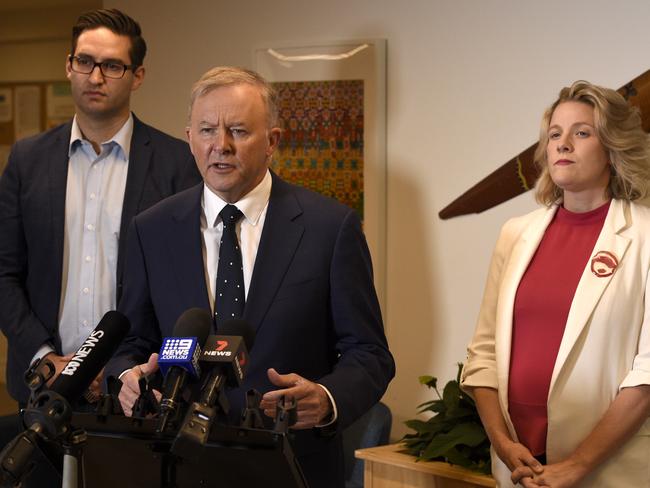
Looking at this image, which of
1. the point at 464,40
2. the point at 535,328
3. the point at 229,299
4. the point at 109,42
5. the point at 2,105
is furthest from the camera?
the point at 2,105

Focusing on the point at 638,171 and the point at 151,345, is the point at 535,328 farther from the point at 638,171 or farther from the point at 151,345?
the point at 151,345

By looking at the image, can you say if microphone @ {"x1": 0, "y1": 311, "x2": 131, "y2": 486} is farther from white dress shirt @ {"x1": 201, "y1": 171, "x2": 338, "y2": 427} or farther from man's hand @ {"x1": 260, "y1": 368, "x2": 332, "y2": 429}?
white dress shirt @ {"x1": 201, "y1": 171, "x2": 338, "y2": 427}

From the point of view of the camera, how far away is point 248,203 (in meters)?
2.25

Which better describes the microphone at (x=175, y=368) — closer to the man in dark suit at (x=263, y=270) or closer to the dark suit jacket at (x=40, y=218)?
the man in dark suit at (x=263, y=270)

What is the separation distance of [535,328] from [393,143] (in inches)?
57.8

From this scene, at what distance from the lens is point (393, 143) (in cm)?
401

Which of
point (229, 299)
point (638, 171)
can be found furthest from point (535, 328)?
point (229, 299)

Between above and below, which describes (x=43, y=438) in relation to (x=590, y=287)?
below

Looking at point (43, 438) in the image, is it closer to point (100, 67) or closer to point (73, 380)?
point (73, 380)

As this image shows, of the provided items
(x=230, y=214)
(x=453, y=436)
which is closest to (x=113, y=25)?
(x=230, y=214)

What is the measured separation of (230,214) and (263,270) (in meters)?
0.15

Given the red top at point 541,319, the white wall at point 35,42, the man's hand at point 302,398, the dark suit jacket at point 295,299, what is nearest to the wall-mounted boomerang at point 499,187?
the red top at point 541,319

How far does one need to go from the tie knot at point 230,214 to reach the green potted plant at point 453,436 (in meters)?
1.38

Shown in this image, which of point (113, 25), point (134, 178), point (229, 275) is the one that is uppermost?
point (113, 25)
